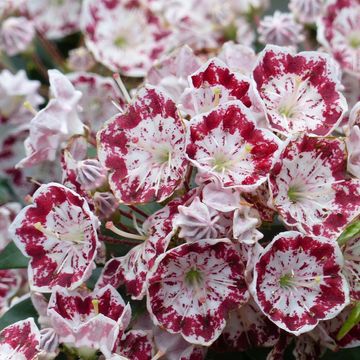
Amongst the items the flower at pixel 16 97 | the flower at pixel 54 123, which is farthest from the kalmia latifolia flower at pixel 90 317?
the flower at pixel 16 97

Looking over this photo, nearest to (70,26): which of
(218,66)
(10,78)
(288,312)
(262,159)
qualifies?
(10,78)

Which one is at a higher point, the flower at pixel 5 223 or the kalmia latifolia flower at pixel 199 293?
the kalmia latifolia flower at pixel 199 293

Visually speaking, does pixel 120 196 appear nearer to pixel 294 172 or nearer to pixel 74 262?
pixel 74 262

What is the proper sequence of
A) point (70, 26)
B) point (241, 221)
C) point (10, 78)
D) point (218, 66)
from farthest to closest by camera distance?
point (70, 26), point (10, 78), point (218, 66), point (241, 221)

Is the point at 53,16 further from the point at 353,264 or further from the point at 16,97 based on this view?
the point at 353,264

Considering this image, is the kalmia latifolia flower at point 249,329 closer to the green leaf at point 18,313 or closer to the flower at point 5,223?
the green leaf at point 18,313
